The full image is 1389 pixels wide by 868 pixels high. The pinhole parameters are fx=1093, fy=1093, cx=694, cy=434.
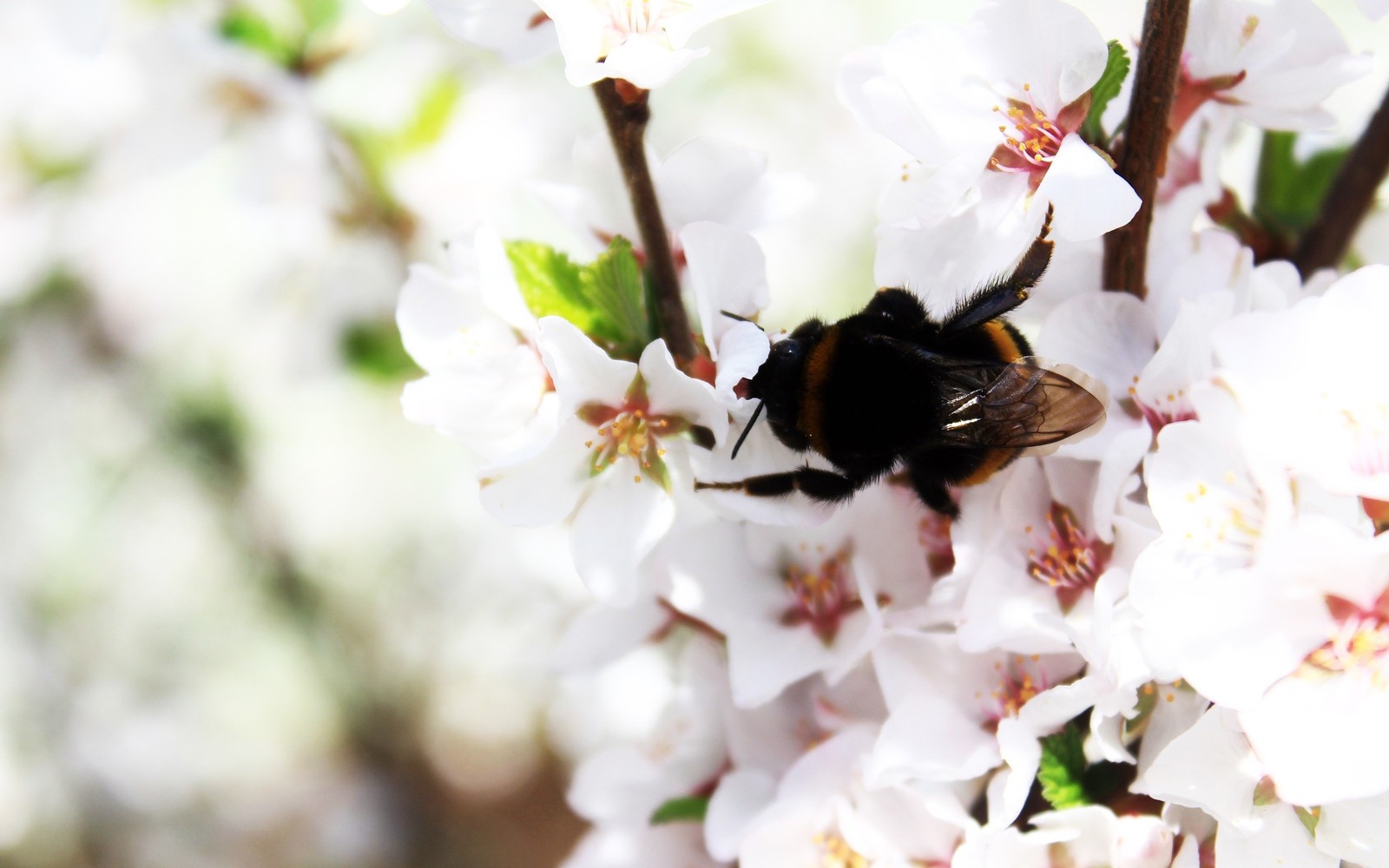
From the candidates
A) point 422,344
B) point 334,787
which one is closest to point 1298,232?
point 422,344

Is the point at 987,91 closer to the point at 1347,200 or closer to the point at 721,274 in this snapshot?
the point at 721,274

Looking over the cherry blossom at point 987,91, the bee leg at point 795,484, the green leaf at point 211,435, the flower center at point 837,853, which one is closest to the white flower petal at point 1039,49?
the cherry blossom at point 987,91

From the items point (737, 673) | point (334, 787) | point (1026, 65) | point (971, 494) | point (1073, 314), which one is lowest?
point (334, 787)

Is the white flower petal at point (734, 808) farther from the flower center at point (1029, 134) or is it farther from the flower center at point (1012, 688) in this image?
the flower center at point (1029, 134)

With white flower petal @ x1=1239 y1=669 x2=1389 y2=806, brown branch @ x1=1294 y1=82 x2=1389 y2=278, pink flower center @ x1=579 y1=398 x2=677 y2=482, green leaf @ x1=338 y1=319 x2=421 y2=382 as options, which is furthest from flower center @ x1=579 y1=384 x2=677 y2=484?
green leaf @ x1=338 y1=319 x2=421 y2=382

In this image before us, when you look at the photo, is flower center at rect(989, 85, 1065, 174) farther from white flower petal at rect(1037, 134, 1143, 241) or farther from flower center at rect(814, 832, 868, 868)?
flower center at rect(814, 832, 868, 868)

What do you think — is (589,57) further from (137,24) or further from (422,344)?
(137,24)
